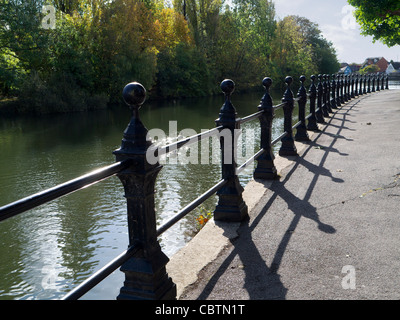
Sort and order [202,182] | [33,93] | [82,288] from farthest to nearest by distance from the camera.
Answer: [33,93] → [202,182] → [82,288]

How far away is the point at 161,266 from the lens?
2.75 meters

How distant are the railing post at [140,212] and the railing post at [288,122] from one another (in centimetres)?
560

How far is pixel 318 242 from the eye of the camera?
391 centimetres

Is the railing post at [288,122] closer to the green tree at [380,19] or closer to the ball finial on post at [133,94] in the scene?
the ball finial on post at [133,94]

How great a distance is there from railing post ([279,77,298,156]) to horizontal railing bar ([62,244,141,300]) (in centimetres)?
578

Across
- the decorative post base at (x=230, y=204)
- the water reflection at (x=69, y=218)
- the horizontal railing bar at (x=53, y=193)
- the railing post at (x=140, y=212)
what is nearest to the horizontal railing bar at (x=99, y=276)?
the railing post at (x=140, y=212)

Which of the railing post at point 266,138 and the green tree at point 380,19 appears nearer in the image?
the railing post at point 266,138

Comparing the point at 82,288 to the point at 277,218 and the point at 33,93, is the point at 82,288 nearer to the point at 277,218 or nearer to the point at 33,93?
the point at 277,218

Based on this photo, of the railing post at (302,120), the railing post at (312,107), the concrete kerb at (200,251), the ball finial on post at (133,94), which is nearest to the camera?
the ball finial on post at (133,94)

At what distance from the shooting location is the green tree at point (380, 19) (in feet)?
70.8

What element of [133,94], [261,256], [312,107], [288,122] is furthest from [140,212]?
[312,107]

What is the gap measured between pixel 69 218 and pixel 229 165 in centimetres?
→ 556

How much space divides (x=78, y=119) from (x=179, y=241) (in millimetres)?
23432
